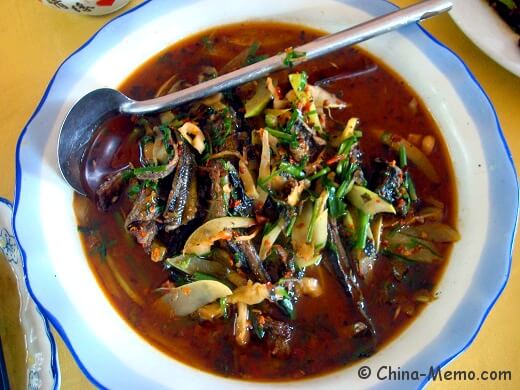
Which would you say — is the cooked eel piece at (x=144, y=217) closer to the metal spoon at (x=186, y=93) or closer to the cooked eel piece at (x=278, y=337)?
the metal spoon at (x=186, y=93)

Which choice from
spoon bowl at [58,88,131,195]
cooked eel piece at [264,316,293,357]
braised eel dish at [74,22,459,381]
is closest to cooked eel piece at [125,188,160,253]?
braised eel dish at [74,22,459,381]

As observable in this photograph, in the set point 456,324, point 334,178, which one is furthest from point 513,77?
point 456,324

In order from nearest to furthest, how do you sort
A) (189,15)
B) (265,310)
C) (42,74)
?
(265,310), (189,15), (42,74)

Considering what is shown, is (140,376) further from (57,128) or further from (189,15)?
(189,15)

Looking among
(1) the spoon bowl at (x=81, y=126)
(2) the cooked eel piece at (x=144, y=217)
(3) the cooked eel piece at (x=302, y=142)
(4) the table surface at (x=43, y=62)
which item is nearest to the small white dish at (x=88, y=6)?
(4) the table surface at (x=43, y=62)

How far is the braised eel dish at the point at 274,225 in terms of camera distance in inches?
79.4

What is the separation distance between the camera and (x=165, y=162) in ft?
6.77

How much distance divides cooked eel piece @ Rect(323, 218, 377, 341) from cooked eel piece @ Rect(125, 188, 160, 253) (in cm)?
69

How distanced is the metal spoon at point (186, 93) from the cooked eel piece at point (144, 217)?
267 millimetres

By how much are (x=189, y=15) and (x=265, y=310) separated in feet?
4.13

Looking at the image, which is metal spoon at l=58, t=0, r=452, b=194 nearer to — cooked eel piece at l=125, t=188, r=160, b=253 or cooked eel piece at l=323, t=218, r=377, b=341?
cooked eel piece at l=125, t=188, r=160, b=253

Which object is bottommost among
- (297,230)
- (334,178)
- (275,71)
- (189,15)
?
(297,230)

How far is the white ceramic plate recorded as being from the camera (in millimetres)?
2180

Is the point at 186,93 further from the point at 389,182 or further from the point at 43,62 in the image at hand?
the point at 389,182
